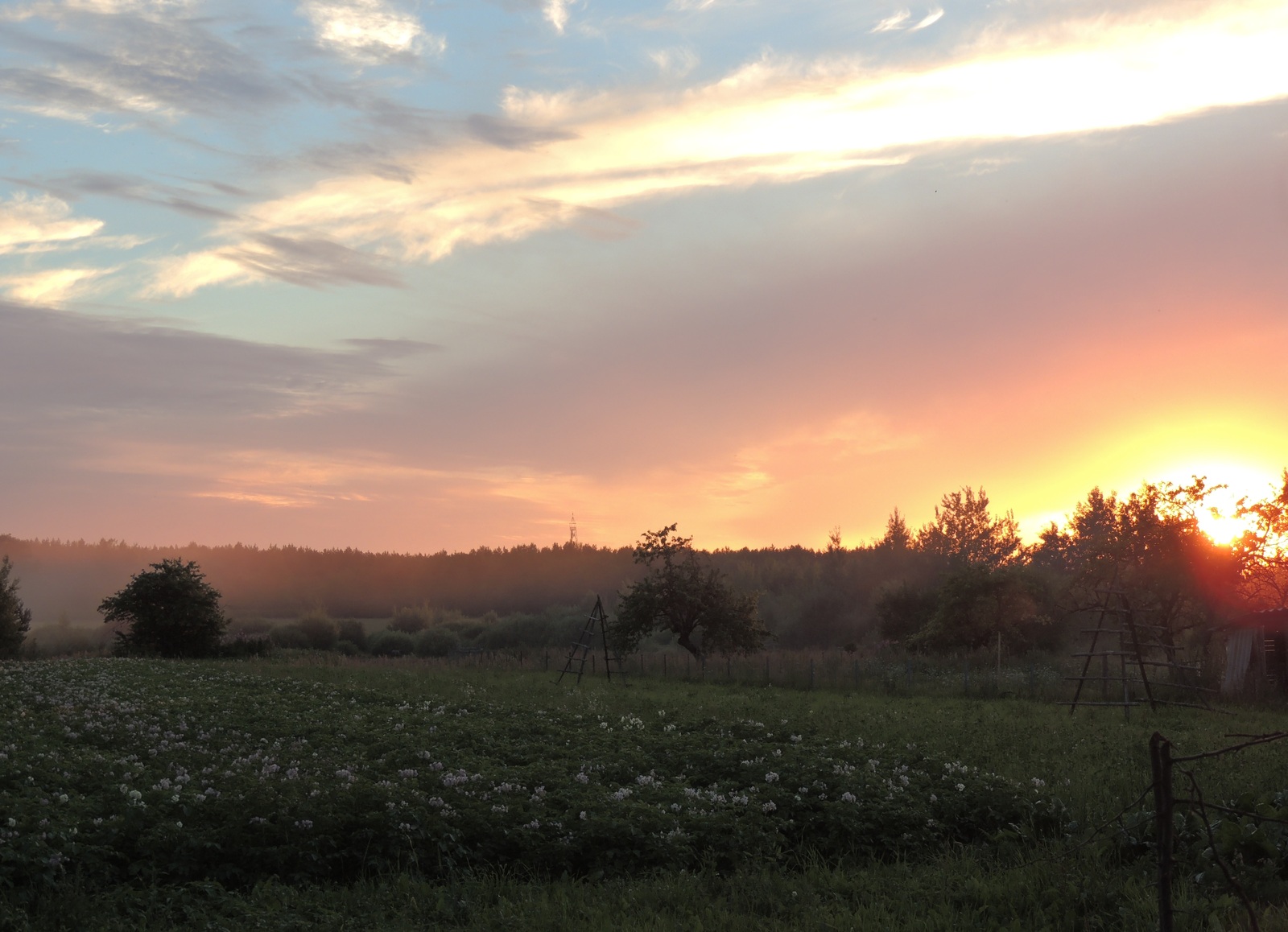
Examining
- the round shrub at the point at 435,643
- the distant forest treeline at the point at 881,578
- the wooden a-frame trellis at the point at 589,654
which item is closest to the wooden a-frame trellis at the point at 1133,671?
the distant forest treeline at the point at 881,578

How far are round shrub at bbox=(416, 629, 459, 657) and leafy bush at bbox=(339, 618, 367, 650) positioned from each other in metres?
4.66

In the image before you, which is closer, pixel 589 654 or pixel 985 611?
pixel 985 611

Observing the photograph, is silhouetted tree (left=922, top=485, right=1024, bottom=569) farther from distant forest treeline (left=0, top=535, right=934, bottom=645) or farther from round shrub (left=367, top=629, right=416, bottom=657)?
round shrub (left=367, top=629, right=416, bottom=657)

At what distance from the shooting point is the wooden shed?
3142cm

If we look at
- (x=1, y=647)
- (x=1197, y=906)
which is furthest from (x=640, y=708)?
(x=1, y=647)

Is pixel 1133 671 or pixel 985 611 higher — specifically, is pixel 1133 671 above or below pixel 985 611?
below

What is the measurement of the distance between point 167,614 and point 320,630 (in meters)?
22.3

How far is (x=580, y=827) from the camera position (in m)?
11.3

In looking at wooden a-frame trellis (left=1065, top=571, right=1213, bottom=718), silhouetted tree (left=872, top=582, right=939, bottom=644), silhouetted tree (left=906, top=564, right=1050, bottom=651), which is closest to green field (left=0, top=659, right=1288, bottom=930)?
wooden a-frame trellis (left=1065, top=571, right=1213, bottom=718)

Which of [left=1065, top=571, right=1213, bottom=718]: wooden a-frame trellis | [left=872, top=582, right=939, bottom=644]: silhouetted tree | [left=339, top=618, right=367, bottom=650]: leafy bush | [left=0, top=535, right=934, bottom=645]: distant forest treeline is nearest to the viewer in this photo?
[left=1065, top=571, right=1213, bottom=718]: wooden a-frame trellis

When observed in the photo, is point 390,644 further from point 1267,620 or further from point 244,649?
point 1267,620

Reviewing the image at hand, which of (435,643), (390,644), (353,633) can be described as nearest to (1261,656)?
(435,643)

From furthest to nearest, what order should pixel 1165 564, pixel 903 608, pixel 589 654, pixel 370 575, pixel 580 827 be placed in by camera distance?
1. pixel 370 575
2. pixel 903 608
3. pixel 589 654
4. pixel 1165 564
5. pixel 580 827

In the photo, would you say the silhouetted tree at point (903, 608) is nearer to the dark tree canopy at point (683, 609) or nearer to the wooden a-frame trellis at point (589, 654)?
the dark tree canopy at point (683, 609)
